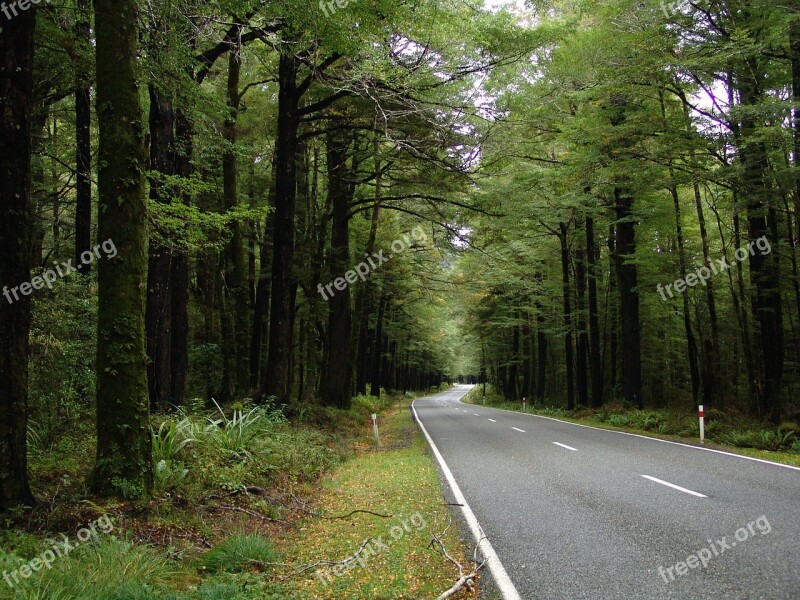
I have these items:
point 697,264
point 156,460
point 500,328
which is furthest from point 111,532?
point 500,328

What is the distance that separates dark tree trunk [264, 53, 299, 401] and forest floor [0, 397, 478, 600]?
3.89 m

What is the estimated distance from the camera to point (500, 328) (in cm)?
4228

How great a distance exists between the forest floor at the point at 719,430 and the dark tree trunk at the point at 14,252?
1309 centimetres

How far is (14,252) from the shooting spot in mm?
5164

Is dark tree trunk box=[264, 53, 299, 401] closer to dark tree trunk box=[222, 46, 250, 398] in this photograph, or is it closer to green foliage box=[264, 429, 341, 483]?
dark tree trunk box=[222, 46, 250, 398]

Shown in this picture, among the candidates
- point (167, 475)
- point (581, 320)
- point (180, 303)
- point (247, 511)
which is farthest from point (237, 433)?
point (581, 320)

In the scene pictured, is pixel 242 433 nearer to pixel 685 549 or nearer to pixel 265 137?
pixel 685 549

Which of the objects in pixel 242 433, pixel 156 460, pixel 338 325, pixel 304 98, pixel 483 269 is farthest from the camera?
pixel 483 269

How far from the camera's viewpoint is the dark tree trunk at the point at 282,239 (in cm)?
1393

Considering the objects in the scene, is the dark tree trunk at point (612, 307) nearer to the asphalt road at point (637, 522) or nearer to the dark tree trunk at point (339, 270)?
the dark tree trunk at point (339, 270)

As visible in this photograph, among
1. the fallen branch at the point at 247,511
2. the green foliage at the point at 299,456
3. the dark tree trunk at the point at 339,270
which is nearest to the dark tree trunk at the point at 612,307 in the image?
the dark tree trunk at the point at 339,270

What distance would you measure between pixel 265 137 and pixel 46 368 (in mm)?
14459

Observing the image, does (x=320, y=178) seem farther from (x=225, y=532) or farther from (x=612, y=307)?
(x=225, y=532)

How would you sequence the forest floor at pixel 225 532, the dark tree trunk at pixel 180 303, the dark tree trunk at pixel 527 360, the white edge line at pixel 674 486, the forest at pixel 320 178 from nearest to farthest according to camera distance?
1. the forest floor at pixel 225 532
2. the forest at pixel 320 178
3. the white edge line at pixel 674 486
4. the dark tree trunk at pixel 180 303
5. the dark tree trunk at pixel 527 360
